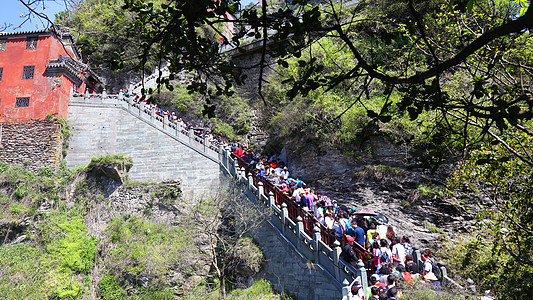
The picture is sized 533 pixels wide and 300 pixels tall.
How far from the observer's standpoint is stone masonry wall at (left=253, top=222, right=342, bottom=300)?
12938 millimetres

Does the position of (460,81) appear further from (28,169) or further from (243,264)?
(28,169)

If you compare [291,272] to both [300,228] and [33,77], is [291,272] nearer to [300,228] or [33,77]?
[300,228]

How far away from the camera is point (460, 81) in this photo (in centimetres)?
1504

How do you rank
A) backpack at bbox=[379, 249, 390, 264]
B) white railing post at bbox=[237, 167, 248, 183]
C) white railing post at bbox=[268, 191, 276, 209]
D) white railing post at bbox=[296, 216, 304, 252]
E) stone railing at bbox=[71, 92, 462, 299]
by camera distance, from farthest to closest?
white railing post at bbox=[237, 167, 248, 183] < white railing post at bbox=[268, 191, 276, 209] < white railing post at bbox=[296, 216, 304, 252] < stone railing at bbox=[71, 92, 462, 299] < backpack at bbox=[379, 249, 390, 264]

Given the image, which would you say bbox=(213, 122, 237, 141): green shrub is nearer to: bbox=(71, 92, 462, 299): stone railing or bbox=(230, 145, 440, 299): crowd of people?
bbox=(71, 92, 462, 299): stone railing

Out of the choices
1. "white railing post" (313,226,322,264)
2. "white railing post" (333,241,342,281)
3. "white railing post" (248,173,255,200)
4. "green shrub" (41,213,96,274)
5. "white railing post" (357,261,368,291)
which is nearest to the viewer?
"white railing post" (357,261,368,291)

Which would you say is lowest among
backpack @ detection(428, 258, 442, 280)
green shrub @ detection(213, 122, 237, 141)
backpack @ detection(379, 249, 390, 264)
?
backpack @ detection(428, 258, 442, 280)

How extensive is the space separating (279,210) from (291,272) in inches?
93.0

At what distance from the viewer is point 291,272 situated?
572 inches

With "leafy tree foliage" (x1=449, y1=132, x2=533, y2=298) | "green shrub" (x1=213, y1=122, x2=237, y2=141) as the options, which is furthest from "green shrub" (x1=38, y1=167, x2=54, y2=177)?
"leafy tree foliage" (x1=449, y1=132, x2=533, y2=298)

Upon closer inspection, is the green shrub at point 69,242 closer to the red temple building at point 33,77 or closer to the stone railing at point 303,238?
the red temple building at point 33,77

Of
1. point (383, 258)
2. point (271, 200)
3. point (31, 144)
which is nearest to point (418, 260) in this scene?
point (383, 258)

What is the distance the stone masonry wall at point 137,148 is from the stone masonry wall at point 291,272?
5.77 meters

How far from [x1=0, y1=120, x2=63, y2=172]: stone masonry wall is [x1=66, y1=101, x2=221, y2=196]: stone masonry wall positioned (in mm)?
832
